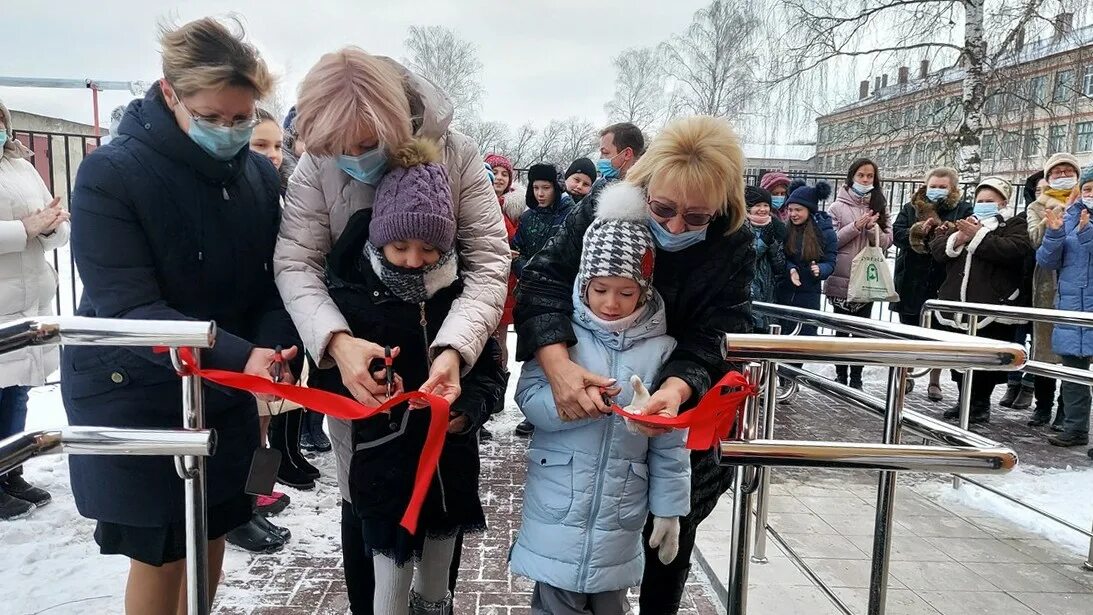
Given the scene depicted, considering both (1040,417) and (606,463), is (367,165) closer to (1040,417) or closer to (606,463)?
(606,463)

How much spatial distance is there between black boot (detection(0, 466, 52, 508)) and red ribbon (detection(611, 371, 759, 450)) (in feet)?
12.0

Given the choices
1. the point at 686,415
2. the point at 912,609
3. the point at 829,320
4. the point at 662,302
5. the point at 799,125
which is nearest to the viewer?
the point at 686,415

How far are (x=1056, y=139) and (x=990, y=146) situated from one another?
1.72 metres

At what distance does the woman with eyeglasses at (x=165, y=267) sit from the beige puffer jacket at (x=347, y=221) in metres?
0.13

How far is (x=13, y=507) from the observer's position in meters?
3.72

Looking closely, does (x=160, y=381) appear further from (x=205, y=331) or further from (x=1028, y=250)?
(x=1028, y=250)

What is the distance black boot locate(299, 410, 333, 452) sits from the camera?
5000mm

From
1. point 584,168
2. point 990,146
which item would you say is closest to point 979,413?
point 584,168

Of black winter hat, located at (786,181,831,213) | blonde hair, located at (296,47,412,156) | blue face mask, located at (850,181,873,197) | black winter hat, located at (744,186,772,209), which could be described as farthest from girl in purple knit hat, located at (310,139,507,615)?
blue face mask, located at (850,181,873,197)

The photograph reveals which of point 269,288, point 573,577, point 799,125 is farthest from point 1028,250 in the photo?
point 799,125

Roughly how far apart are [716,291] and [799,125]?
17.7 metres

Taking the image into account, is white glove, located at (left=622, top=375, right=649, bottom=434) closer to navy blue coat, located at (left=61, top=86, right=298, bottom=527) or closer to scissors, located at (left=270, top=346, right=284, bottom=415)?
scissors, located at (left=270, top=346, right=284, bottom=415)

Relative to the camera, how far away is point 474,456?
222cm

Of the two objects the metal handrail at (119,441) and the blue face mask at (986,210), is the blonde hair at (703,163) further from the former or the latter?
the blue face mask at (986,210)
